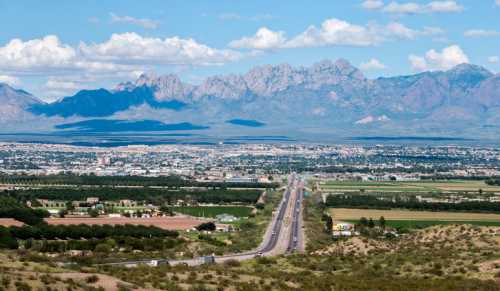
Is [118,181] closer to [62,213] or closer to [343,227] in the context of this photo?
[62,213]

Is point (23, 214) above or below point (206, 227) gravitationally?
above

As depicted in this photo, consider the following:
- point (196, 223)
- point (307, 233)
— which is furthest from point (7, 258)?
point (196, 223)

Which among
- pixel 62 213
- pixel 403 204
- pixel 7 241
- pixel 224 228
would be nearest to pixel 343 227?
pixel 224 228

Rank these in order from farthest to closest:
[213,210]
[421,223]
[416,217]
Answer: [213,210], [416,217], [421,223]

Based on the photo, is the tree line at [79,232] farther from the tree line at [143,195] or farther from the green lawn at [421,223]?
the tree line at [143,195]

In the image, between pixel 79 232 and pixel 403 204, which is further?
pixel 403 204

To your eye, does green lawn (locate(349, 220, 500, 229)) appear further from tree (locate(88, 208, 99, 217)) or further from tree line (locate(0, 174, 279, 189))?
tree line (locate(0, 174, 279, 189))

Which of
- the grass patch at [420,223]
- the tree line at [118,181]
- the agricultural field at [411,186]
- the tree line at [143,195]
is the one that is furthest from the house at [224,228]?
the agricultural field at [411,186]

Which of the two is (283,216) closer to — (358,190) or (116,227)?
(116,227)
